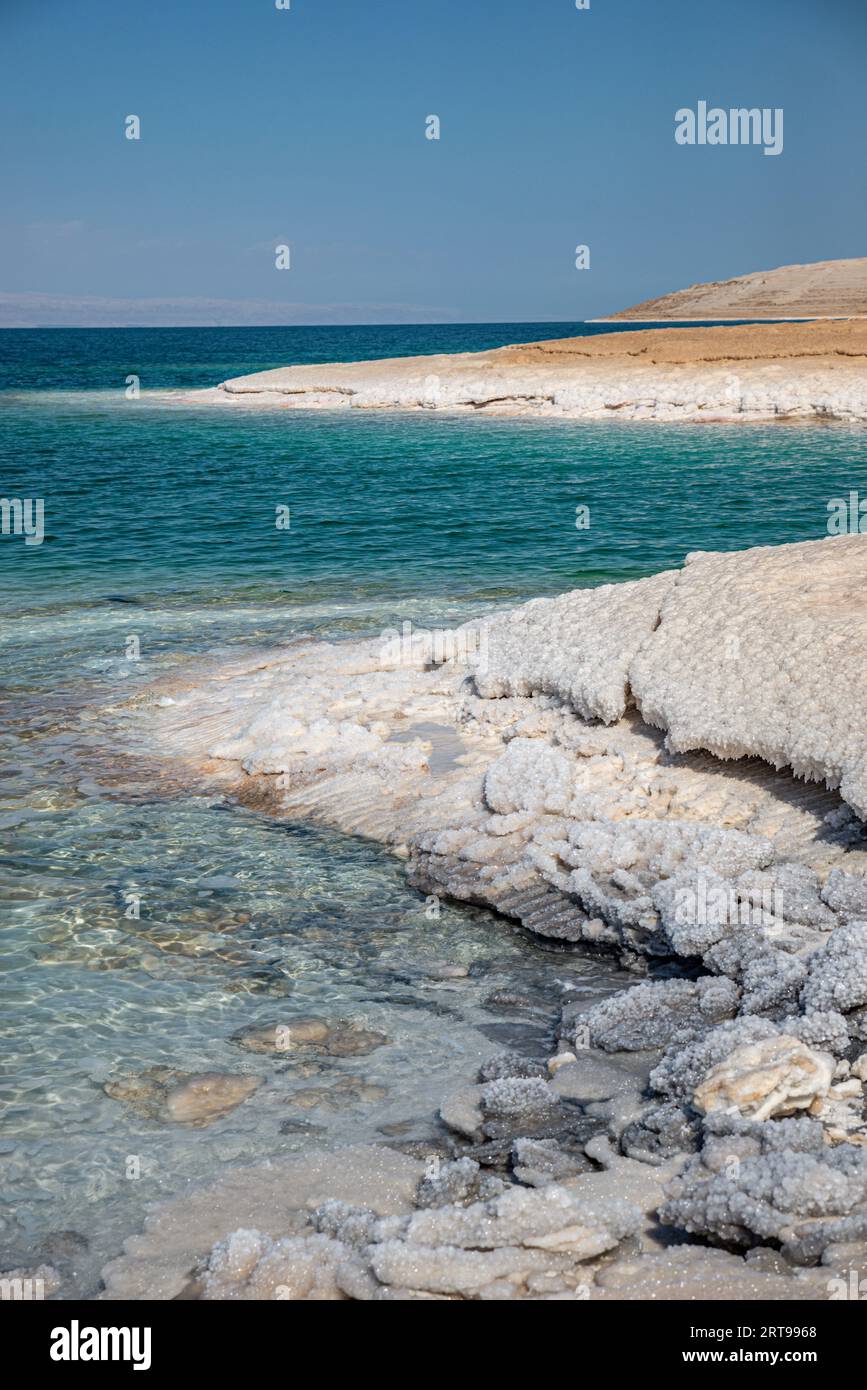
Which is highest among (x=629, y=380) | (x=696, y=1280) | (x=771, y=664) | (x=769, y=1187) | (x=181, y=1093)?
(x=629, y=380)

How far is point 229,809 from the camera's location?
9234 mm

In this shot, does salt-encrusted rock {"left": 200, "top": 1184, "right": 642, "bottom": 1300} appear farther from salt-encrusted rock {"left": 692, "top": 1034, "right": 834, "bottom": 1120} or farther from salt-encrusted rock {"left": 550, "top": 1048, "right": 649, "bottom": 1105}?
salt-encrusted rock {"left": 550, "top": 1048, "right": 649, "bottom": 1105}

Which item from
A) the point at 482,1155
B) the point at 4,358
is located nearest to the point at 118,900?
the point at 482,1155

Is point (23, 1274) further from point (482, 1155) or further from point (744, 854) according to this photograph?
point (744, 854)

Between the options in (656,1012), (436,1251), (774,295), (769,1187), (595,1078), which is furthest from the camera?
(774,295)

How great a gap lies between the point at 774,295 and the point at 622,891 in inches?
5603

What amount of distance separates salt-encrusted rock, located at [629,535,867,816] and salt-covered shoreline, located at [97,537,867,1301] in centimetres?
2

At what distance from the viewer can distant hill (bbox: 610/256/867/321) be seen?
121m

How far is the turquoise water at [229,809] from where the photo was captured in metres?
5.44

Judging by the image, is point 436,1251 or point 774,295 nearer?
point 436,1251

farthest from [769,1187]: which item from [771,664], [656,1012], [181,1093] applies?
[771,664]

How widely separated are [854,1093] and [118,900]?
4.74 meters

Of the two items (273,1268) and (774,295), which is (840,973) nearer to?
(273,1268)
